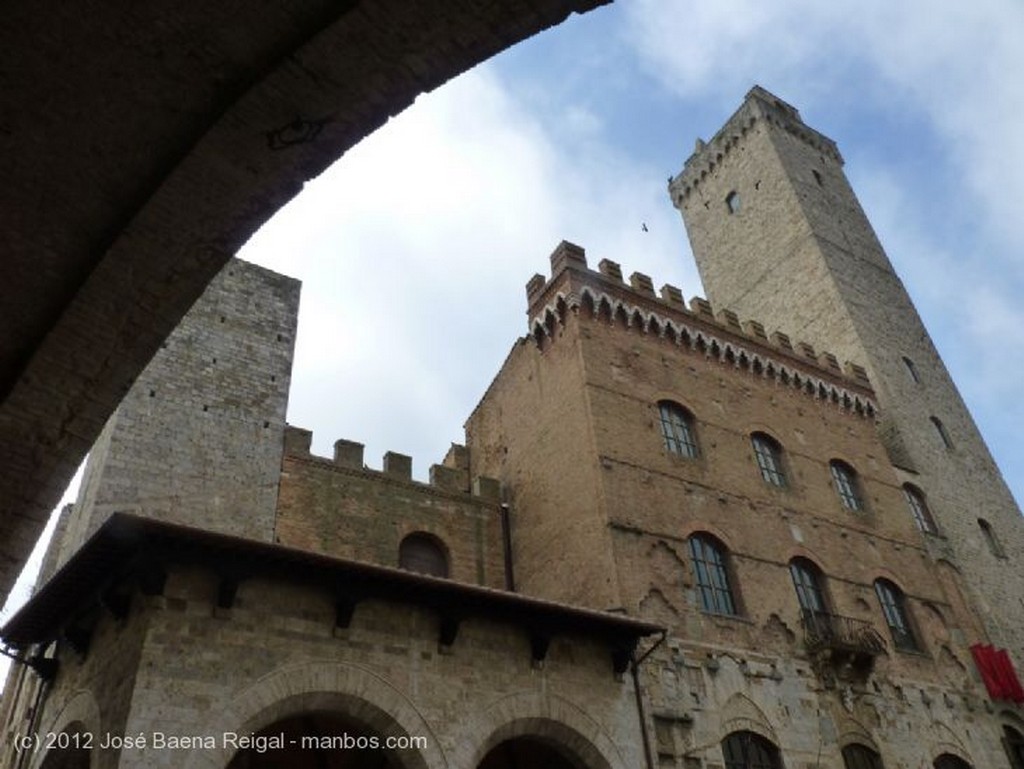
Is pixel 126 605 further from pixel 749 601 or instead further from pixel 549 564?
pixel 749 601

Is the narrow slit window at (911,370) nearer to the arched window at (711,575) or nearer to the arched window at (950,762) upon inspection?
the arched window at (950,762)

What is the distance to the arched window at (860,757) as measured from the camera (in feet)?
42.7

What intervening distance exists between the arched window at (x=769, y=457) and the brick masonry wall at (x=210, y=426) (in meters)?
9.45

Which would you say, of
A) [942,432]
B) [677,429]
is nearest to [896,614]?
[677,429]

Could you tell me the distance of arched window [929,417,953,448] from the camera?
852 inches

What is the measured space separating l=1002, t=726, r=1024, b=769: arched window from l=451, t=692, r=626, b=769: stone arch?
359 inches

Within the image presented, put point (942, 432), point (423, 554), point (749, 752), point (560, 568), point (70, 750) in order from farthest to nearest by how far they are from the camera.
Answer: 1. point (942, 432)
2. point (423, 554)
3. point (560, 568)
4. point (749, 752)
5. point (70, 750)

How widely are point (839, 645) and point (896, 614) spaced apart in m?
3.34

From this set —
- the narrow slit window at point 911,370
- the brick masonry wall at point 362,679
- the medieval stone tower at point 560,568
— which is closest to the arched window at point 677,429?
the medieval stone tower at point 560,568

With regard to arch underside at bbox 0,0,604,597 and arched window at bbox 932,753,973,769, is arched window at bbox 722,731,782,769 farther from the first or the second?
arch underside at bbox 0,0,604,597

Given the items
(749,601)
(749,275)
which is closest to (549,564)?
(749,601)

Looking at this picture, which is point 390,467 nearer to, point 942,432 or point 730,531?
point 730,531

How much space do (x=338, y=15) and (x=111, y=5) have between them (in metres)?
0.73

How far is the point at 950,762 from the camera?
47.5 ft
